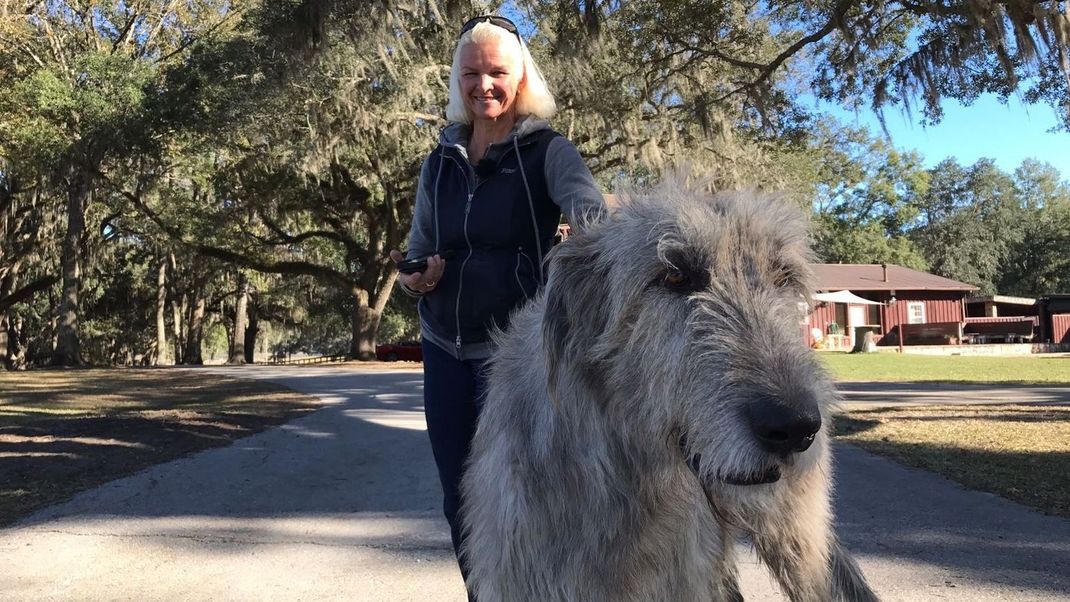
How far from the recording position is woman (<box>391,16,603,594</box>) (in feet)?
8.07

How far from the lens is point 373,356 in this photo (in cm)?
3138

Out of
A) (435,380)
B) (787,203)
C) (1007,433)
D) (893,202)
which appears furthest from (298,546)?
(893,202)

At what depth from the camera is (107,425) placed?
30.5 ft

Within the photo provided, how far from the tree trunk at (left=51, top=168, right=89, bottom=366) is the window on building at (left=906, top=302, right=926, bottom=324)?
44139 mm

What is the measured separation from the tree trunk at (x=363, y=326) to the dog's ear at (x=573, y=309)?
3010cm

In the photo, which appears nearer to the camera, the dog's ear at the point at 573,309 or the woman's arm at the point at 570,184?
the dog's ear at the point at 573,309

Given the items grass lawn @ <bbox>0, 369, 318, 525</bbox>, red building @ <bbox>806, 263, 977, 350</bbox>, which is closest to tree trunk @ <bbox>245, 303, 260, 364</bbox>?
grass lawn @ <bbox>0, 369, 318, 525</bbox>

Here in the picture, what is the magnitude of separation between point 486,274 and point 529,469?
882mm

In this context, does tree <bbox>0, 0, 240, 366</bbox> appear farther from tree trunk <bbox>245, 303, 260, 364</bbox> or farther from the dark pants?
the dark pants

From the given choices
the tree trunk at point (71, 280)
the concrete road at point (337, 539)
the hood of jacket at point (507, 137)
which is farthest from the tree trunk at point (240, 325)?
the hood of jacket at point (507, 137)

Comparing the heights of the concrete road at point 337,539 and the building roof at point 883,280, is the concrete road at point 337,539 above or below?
below

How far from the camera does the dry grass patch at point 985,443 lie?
5586mm

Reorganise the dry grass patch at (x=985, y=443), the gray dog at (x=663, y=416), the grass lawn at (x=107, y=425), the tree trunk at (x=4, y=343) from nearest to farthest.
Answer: the gray dog at (x=663, y=416)
the dry grass patch at (x=985, y=443)
the grass lawn at (x=107, y=425)
the tree trunk at (x=4, y=343)

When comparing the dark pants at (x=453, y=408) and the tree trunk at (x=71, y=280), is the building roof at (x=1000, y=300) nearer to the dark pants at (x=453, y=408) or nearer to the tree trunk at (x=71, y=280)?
the tree trunk at (x=71, y=280)
